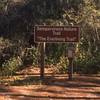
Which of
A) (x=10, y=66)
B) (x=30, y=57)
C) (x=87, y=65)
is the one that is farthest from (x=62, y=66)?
(x=10, y=66)

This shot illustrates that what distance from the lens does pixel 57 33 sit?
1347 centimetres

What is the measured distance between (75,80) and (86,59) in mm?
3509

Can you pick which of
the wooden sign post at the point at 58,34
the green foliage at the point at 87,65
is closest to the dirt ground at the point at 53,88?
the wooden sign post at the point at 58,34

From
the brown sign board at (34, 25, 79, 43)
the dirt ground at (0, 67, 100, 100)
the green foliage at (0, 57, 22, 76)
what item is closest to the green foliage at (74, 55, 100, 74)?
the dirt ground at (0, 67, 100, 100)

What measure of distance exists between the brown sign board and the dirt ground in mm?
1416

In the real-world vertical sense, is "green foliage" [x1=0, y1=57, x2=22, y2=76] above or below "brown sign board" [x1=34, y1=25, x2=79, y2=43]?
below

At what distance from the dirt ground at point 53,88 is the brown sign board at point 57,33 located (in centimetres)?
142

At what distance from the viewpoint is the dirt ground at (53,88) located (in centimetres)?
1034

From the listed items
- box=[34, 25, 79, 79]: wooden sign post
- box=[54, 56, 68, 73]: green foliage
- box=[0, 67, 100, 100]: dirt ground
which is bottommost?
box=[0, 67, 100, 100]: dirt ground

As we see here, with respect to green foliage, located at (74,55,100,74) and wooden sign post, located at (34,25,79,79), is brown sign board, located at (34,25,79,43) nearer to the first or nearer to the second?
wooden sign post, located at (34,25,79,79)

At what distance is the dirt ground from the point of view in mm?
10344

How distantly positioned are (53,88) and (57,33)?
2559 millimetres

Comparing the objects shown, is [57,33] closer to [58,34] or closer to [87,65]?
[58,34]

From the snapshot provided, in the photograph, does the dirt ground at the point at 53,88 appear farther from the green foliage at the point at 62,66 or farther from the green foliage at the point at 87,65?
the green foliage at the point at 62,66
